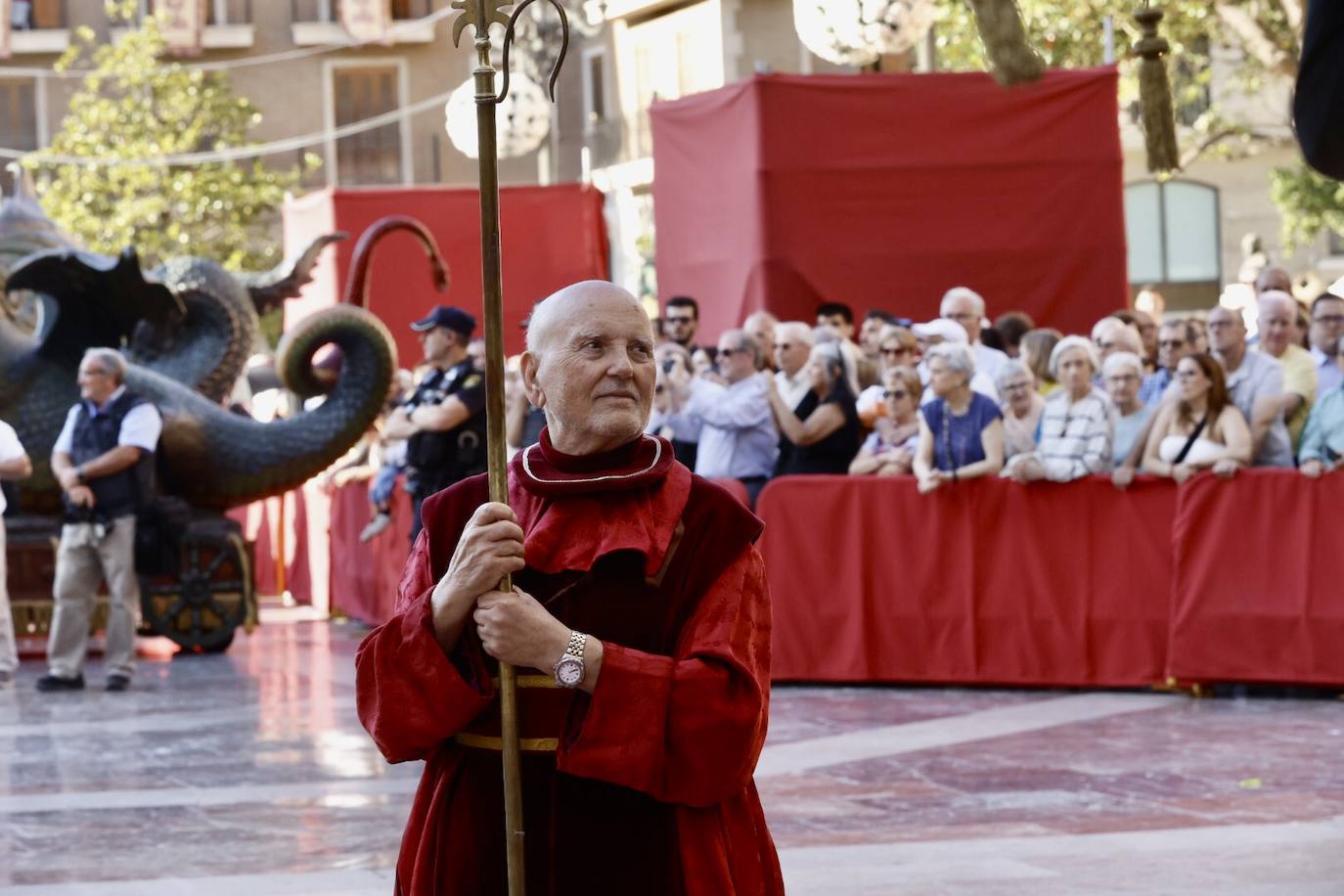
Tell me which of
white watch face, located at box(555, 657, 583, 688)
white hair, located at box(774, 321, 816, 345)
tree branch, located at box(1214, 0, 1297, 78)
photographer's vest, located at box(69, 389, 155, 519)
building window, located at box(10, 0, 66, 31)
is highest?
building window, located at box(10, 0, 66, 31)

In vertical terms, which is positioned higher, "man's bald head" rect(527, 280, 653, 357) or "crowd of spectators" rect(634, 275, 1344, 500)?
"man's bald head" rect(527, 280, 653, 357)

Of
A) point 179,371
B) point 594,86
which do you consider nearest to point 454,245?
point 179,371

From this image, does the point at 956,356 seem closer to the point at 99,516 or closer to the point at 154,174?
the point at 99,516

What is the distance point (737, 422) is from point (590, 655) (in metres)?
8.24

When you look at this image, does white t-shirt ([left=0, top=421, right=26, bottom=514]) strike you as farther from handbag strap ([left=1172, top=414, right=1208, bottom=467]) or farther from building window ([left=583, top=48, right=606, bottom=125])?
building window ([left=583, top=48, right=606, bottom=125])

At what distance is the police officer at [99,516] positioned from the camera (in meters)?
12.7

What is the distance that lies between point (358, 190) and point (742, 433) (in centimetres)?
897

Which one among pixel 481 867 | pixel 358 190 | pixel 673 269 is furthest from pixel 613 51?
pixel 481 867

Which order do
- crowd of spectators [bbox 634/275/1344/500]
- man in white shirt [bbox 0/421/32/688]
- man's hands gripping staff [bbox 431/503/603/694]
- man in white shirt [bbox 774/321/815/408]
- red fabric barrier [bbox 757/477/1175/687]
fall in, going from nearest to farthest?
man's hands gripping staff [bbox 431/503/603/694] → crowd of spectators [bbox 634/275/1344/500] → red fabric barrier [bbox 757/477/1175/687] → man in white shirt [bbox 774/321/815/408] → man in white shirt [bbox 0/421/32/688]

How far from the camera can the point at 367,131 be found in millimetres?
46906

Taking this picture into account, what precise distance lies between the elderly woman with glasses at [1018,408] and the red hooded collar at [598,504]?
761 centimetres

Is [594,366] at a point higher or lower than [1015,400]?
higher

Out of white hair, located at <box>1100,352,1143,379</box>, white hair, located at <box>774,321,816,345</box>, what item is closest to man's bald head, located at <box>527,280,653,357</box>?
white hair, located at <box>1100,352,1143,379</box>

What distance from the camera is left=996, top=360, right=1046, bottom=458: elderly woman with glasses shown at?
37.9 feet
